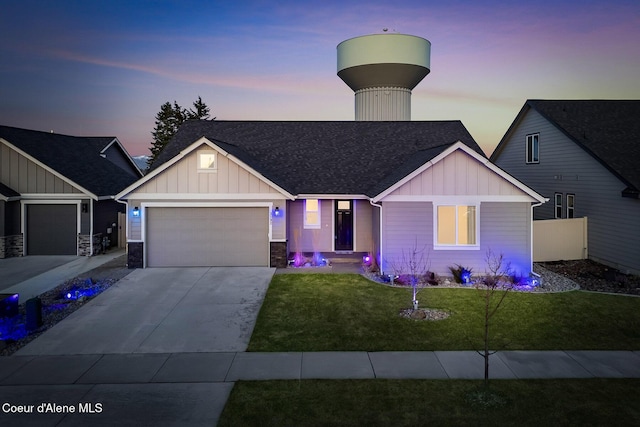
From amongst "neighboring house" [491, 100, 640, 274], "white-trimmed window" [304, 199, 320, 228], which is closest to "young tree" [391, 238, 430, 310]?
"white-trimmed window" [304, 199, 320, 228]

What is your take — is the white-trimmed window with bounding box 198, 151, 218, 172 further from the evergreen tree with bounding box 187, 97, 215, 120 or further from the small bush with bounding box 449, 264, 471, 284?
the evergreen tree with bounding box 187, 97, 215, 120

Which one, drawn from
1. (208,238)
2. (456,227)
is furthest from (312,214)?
(456,227)

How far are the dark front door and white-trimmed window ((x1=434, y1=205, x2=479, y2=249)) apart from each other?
16.7ft

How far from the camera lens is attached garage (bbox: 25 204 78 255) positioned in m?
21.8

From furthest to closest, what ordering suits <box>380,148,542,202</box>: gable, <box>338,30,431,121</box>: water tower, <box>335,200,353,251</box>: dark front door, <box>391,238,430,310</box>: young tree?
<box>338,30,431,121</box>: water tower
<box>335,200,353,251</box>: dark front door
<box>391,238,430,310</box>: young tree
<box>380,148,542,202</box>: gable

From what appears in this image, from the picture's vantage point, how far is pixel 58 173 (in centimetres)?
2156

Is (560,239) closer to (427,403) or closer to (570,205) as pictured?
(570,205)

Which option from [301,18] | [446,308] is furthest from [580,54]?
[446,308]

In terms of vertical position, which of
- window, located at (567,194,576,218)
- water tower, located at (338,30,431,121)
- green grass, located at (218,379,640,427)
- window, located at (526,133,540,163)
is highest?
water tower, located at (338,30,431,121)

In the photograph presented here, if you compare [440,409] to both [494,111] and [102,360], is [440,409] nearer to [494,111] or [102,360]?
[102,360]

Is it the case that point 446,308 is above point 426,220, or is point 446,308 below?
below

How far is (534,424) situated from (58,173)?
2115 centimetres

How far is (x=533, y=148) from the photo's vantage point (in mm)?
24812

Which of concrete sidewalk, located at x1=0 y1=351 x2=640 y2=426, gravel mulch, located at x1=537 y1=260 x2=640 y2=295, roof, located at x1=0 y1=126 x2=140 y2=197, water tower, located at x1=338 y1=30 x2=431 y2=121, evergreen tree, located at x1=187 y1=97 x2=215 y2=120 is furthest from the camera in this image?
evergreen tree, located at x1=187 y1=97 x2=215 y2=120
